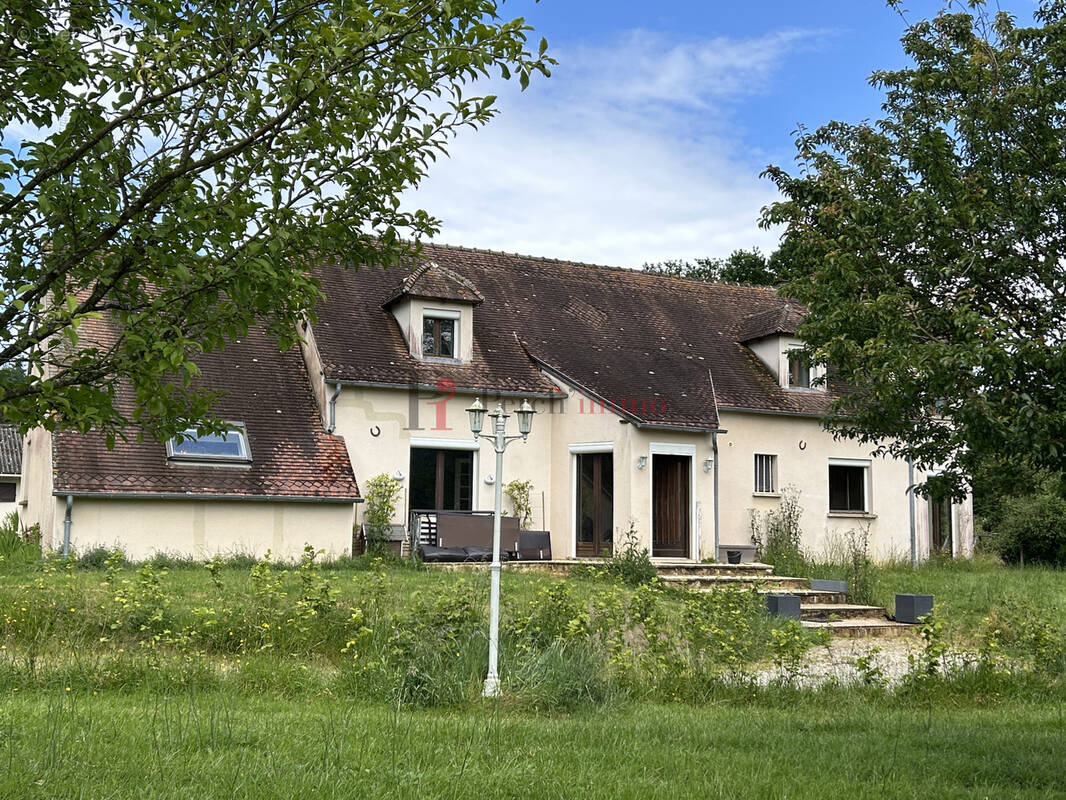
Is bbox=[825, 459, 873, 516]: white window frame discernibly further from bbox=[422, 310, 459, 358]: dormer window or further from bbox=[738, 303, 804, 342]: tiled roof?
bbox=[422, 310, 459, 358]: dormer window

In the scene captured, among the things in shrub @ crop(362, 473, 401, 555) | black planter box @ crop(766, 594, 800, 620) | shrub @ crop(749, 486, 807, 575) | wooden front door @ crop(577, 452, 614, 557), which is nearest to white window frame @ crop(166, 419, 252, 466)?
shrub @ crop(362, 473, 401, 555)

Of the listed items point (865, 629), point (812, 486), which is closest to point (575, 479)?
point (812, 486)

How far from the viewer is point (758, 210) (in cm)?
1048

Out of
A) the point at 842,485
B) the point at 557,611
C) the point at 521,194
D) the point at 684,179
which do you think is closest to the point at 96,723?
the point at 557,611

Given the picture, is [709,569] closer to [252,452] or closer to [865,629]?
[865,629]

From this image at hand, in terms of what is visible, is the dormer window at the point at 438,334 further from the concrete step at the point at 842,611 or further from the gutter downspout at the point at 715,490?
the concrete step at the point at 842,611

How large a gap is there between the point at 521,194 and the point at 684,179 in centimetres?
333

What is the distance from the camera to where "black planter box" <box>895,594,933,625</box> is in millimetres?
14977

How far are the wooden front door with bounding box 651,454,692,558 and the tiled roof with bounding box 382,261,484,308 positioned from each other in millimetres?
5213

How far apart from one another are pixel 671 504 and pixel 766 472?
9.66 feet

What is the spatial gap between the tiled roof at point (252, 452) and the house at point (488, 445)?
0.04m

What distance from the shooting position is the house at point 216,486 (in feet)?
57.2

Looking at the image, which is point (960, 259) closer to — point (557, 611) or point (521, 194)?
point (557, 611)

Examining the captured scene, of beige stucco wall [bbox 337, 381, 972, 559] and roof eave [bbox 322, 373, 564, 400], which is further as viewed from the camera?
beige stucco wall [bbox 337, 381, 972, 559]
